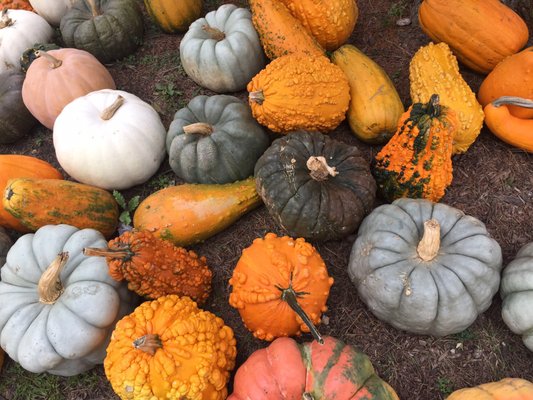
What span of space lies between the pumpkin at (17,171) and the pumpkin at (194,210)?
2.84 feet

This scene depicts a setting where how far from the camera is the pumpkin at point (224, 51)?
3.44 m

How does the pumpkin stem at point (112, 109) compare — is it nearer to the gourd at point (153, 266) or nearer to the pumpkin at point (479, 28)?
the gourd at point (153, 266)

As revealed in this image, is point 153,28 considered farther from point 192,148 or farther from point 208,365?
point 208,365

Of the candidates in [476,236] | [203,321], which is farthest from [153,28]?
[476,236]

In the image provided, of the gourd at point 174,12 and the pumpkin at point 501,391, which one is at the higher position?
the gourd at point 174,12

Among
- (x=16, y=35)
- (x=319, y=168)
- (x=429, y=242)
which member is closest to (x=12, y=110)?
(x=16, y=35)

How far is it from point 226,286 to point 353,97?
1.60 metres

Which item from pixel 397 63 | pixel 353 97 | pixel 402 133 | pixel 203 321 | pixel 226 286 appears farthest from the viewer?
pixel 397 63

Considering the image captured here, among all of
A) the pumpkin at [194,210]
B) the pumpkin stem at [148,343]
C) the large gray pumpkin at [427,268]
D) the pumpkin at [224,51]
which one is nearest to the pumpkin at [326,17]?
the pumpkin at [224,51]

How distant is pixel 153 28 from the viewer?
14.1 ft

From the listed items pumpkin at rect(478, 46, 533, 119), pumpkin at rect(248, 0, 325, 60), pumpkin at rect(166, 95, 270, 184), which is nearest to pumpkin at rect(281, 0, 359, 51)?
pumpkin at rect(248, 0, 325, 60)

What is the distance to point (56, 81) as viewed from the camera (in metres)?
3.48

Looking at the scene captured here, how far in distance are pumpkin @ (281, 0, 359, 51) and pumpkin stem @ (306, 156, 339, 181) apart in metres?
1.35

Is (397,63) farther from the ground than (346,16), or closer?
closer
